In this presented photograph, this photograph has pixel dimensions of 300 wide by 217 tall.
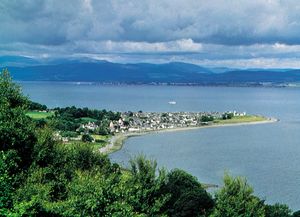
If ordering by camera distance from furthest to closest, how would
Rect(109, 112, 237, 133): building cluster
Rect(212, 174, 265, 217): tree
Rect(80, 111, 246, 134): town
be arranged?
Rect(109, 112, 237, 133): building cluster → Rect(80, 111, 246, 134): town → Rect(212, 174, 265, 217): tree

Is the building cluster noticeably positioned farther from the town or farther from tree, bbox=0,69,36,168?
tree, bbox=0,69,36,168

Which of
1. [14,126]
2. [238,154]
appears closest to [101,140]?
[238,154]

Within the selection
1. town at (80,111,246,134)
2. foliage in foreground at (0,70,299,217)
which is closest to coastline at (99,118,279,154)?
town at (80,111,246,134)

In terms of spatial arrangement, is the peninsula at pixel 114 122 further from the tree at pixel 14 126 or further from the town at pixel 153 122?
the tree at pixel 14 126

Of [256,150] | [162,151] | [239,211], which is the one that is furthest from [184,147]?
[239,211]

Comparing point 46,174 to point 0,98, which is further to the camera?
point 0,98

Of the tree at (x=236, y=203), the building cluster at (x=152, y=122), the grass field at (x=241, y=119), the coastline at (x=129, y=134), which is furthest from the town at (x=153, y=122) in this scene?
the tree at (x=236, y=203)

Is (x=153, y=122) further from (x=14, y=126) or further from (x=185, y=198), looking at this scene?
(x=14, y=126)

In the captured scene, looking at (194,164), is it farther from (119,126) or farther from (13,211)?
(13,211)
